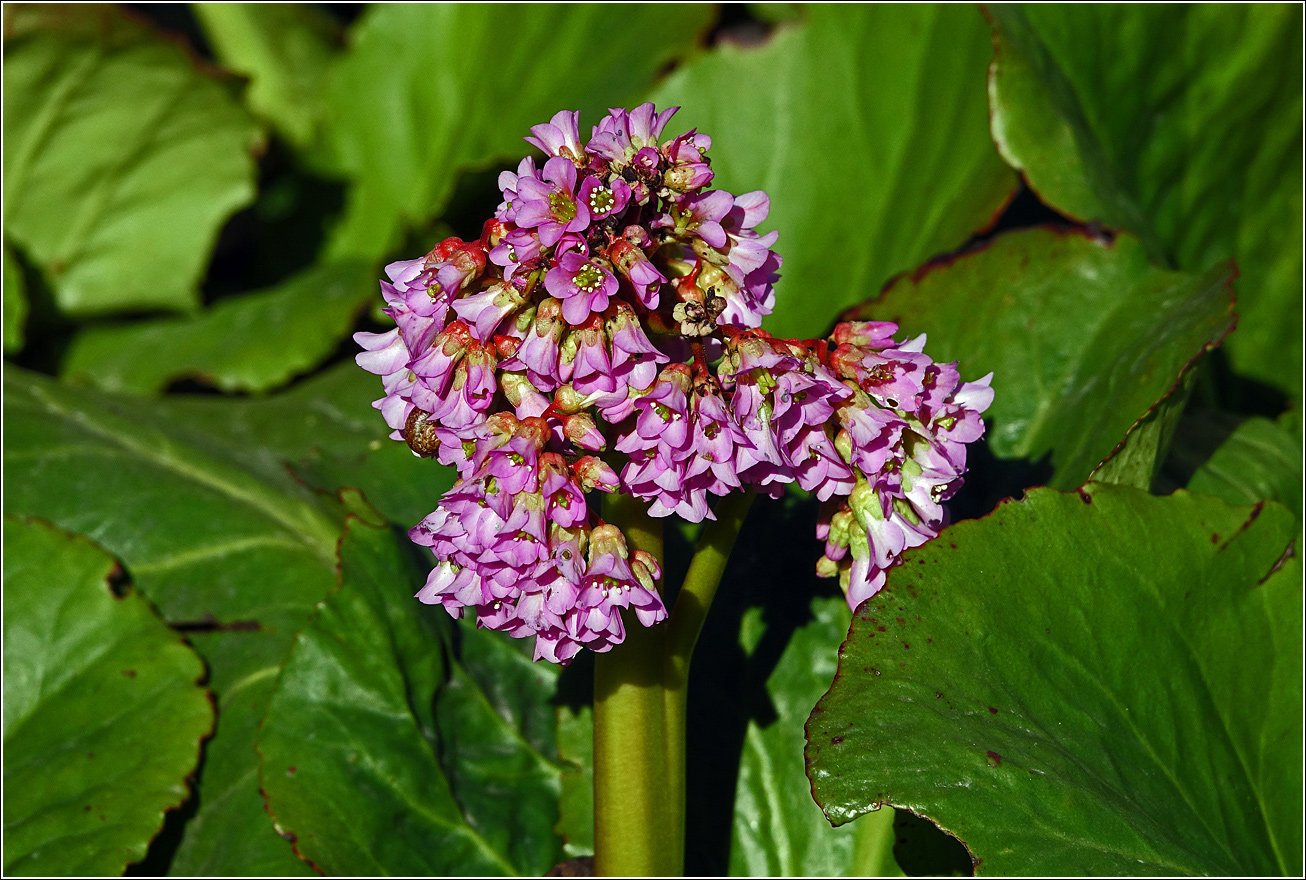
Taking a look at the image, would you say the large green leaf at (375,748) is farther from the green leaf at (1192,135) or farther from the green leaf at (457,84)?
the green leaf at (1192,135)

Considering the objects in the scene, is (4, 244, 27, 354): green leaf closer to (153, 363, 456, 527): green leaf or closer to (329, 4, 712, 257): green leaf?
(153, 363, 456, 527): green leaf

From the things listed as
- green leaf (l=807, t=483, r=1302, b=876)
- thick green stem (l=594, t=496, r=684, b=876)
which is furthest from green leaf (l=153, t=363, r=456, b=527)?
green leaf (l=807, t=483, r=1302, b=876)

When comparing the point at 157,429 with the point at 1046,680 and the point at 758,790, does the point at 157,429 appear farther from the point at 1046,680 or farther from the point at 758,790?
the point at 1046,680

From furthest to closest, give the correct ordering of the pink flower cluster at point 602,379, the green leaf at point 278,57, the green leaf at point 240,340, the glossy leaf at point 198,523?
the green leaf at point 278,57 → the green leaf at point 240,340 → the glossy leaf at point 198,523 → the pink flower cluster at point 602,379

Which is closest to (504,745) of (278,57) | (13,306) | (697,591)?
(697,591)

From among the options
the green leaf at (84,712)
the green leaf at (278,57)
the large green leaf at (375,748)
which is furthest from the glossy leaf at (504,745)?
the green leaf at (278,57)

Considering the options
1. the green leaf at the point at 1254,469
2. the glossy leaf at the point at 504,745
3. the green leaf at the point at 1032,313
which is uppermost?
the green leaf at the point at 1032,313
